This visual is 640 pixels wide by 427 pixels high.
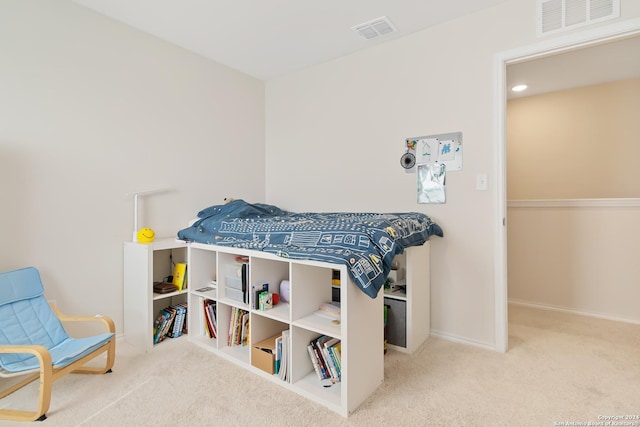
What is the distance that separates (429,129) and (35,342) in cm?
299

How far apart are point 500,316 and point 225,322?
6.49 feet

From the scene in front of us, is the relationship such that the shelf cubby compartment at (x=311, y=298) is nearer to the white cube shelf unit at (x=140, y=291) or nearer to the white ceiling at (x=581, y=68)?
the white cube shelf unit at (x=140, y=291)

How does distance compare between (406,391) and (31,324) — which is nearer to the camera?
(406,391)

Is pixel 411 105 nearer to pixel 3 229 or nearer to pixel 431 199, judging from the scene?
Result: pixel 431 199

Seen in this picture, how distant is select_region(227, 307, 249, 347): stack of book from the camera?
234 cm

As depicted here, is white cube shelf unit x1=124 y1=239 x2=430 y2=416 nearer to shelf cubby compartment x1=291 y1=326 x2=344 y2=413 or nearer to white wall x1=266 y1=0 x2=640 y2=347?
shelf cubby compartment x1=291 y1=326 x2=344 y2=413

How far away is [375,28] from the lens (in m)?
2.59

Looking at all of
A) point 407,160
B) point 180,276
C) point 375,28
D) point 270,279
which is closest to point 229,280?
point 270,279

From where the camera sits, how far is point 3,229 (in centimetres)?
199

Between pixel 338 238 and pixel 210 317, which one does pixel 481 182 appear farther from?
pixel 210 317

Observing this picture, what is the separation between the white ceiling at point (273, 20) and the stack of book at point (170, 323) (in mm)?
2256

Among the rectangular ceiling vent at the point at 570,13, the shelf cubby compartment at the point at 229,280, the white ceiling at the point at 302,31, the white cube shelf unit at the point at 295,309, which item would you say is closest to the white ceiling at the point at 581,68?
the white ceiling at the point at 302,31

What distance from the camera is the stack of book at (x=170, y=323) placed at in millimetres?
2491

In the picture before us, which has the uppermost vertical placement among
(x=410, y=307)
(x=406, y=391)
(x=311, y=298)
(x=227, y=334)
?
(x=311, y=298)
